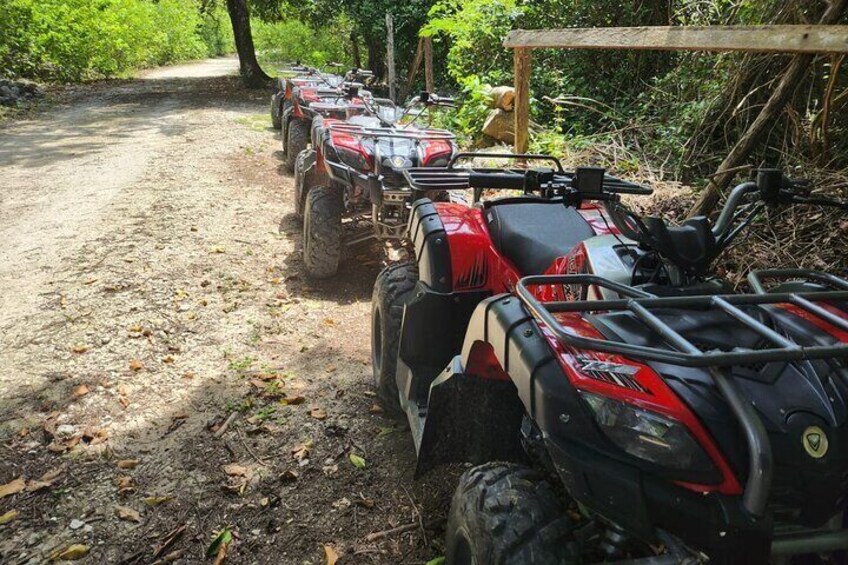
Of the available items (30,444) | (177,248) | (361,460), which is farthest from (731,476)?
(177,248)

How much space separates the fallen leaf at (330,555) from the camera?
102 inches

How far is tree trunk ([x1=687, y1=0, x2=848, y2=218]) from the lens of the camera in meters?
4.02

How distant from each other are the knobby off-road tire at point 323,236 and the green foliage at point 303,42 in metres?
9.29

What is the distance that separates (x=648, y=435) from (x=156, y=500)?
2.36m

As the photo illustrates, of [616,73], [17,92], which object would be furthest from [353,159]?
[17,92]

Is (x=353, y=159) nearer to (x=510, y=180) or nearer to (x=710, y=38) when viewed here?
(x=710, y=38)

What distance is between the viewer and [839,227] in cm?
414

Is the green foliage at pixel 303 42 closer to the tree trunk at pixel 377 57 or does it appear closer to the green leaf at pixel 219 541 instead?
the tree trunk at pixel 377 57

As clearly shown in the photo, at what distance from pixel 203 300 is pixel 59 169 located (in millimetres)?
5593

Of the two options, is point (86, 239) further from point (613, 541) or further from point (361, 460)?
point (613, 541)

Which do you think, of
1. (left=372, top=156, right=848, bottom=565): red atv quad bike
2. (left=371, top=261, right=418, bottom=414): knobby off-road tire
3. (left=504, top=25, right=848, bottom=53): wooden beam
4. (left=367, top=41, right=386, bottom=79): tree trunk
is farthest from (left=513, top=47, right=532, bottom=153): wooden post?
(left=367, top=41, right=386, bottom=79): tree trunk

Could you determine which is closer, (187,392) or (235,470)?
(235,470)

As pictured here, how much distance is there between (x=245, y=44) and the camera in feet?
64.6

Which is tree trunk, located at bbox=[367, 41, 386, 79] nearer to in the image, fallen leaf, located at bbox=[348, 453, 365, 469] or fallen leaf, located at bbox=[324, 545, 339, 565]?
fallen leaf, located at bbox=[348, 453, 365, 469]
